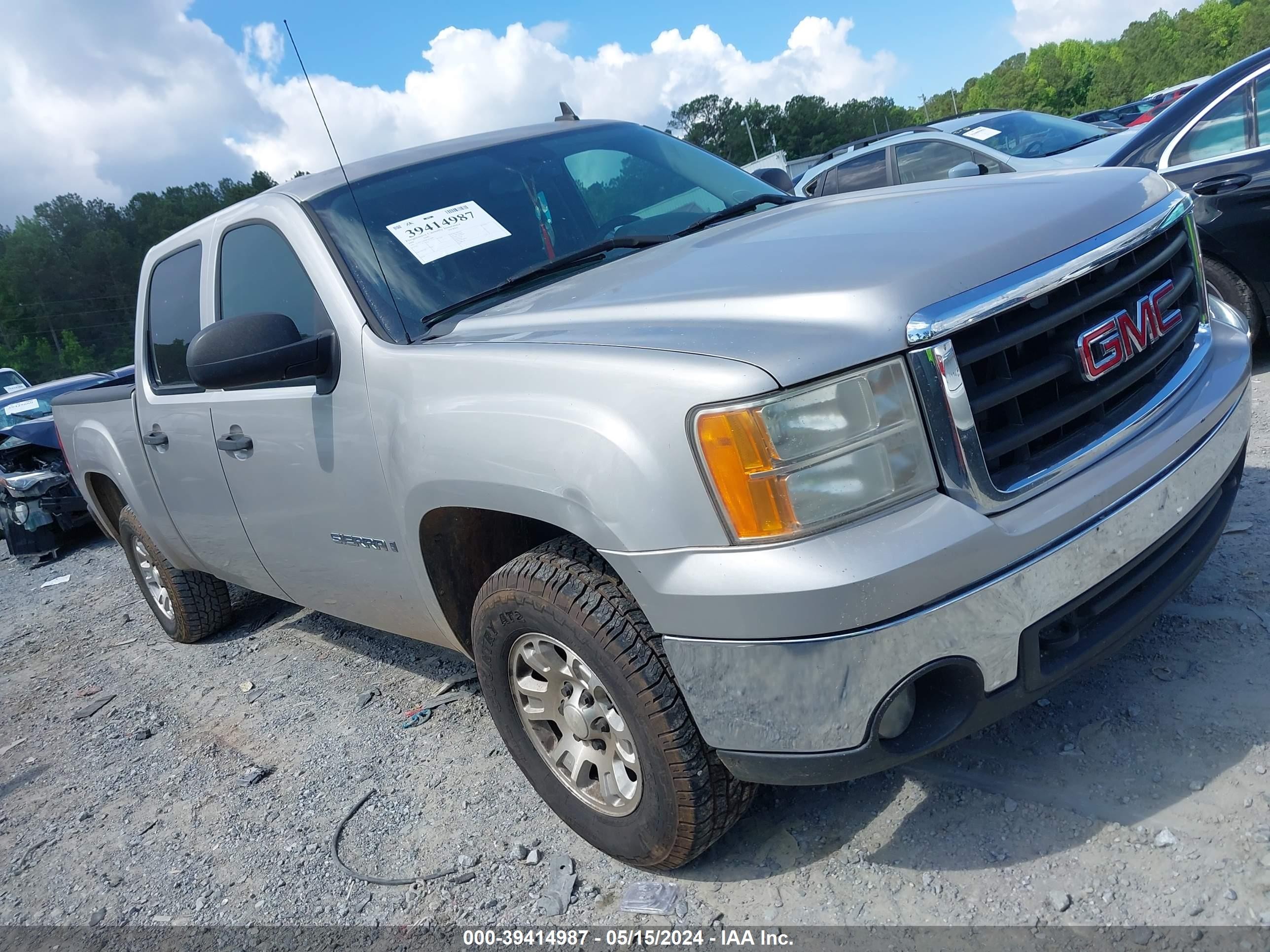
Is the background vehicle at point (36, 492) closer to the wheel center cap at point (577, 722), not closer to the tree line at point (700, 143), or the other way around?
the wheel center cap at point (577, 722)

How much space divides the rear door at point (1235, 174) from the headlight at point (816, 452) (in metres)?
3.82

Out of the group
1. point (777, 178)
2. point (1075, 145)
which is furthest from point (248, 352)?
point (1075, 145)

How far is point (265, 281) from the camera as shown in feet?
10.7

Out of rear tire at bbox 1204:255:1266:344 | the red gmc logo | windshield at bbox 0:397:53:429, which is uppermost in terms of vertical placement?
windshield at bbox 0:397:53:429

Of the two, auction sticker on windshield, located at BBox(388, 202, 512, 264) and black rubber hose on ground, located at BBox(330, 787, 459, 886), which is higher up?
auction sticker on windshield, located at BBox(388, 202, 512, 264)

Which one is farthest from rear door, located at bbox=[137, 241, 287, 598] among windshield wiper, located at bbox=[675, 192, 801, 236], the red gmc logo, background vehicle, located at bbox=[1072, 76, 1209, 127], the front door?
background vehicle, located at bbox=[1072, 76, 1209, 127]

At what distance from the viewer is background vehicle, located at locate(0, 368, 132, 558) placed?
8.73 meters

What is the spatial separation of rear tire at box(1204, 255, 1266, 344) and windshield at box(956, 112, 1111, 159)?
12.6ft

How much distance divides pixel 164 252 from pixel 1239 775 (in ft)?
13.9

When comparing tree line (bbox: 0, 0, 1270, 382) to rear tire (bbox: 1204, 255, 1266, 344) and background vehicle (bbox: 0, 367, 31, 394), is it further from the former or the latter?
rear tire (bbox: 1204, 255, 1266, 344)

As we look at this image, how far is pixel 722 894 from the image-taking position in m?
2.32

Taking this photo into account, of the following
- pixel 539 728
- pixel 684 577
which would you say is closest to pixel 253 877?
pixel 539 728

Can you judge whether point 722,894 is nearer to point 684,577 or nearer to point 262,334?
point 684,577

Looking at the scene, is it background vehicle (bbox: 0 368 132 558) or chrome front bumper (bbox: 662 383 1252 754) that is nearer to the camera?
chrome front bumper (bbox: 662 383 1252 754)
